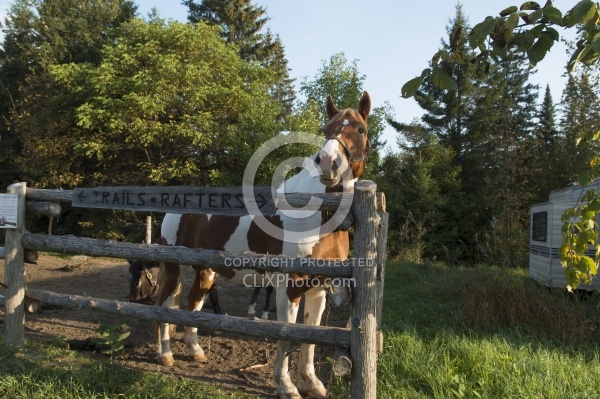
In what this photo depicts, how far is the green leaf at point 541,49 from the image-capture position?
4.65ft

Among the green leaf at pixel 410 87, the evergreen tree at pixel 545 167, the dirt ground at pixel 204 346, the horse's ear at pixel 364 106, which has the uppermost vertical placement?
the evergreen tree at pixel 545 167

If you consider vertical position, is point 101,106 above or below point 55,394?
above

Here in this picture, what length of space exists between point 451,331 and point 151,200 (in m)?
3.37

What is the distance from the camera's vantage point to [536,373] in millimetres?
3668

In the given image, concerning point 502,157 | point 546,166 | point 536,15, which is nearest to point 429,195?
point 502,157

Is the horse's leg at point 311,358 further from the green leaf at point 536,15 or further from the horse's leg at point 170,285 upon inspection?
the green leaf at point 536,15

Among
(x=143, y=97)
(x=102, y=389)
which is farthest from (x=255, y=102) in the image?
(x=102, y=389)

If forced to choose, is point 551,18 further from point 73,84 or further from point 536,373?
point 73,84

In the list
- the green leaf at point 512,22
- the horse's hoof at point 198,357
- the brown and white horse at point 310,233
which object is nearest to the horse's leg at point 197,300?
the horse's hoof at point 198,357

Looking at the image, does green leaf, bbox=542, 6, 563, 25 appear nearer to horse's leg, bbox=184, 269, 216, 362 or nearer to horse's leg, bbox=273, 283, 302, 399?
horse's leg, bbox=273, 283, 302, 399

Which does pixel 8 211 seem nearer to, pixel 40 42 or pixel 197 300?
pixel 197 300

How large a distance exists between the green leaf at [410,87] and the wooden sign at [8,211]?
13.5ft

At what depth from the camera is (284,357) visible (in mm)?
3703

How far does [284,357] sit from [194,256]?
43.8 inches
